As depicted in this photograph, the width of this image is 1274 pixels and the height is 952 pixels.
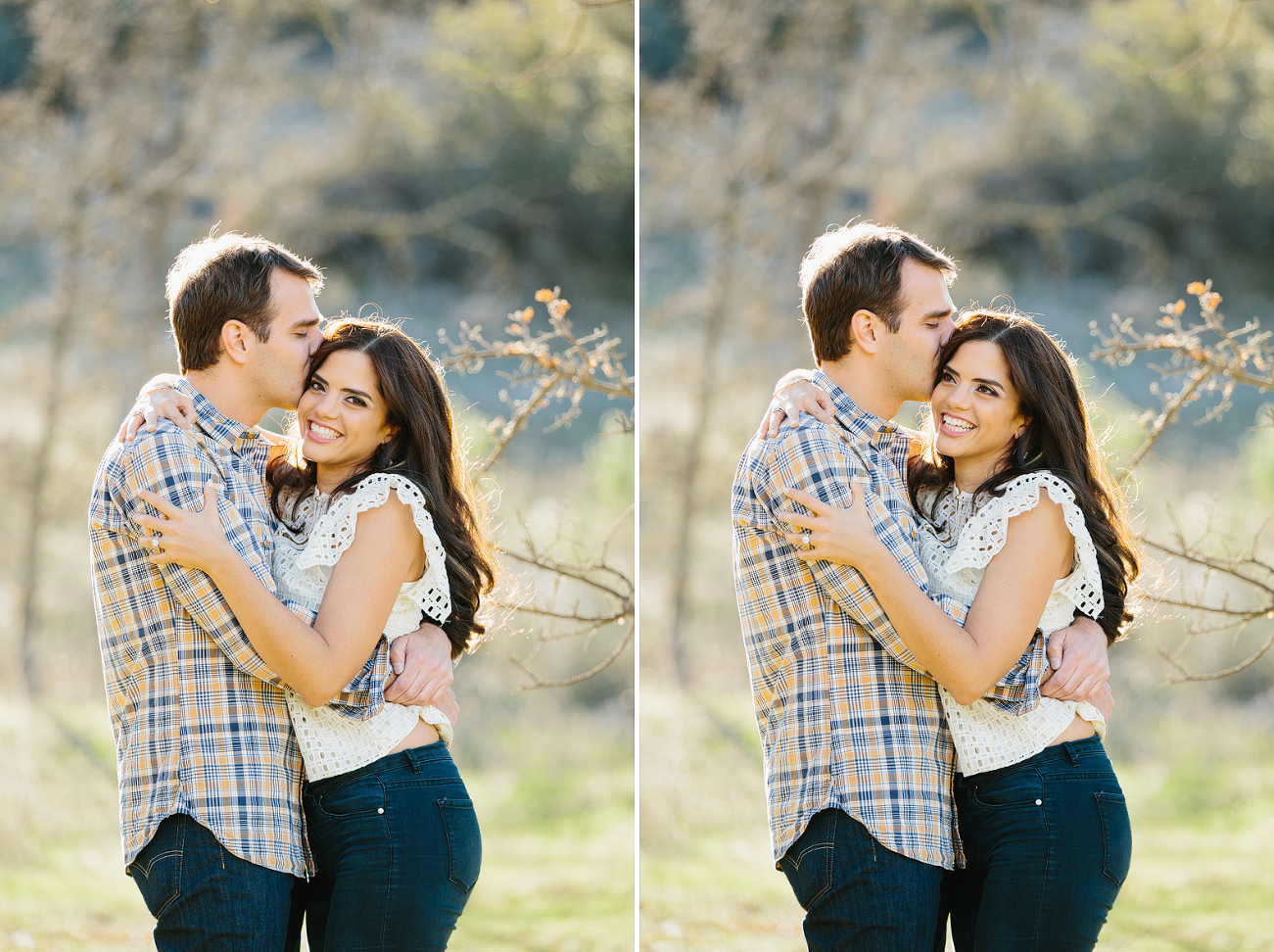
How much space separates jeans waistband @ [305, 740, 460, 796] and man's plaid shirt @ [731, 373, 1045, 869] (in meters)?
0.53

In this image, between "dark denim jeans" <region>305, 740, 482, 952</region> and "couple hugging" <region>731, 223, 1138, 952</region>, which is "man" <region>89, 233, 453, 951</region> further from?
"couple hugging" <region>731, 223, 1138, 952</region>

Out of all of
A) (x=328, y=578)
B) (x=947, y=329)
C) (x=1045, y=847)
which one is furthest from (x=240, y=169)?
(x=1045, y=847)

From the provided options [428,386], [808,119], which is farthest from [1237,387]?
[428,386]

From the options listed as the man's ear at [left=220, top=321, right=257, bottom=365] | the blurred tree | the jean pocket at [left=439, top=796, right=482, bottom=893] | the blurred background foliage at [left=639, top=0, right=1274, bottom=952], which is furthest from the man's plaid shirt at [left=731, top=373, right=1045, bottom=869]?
the blurred tree

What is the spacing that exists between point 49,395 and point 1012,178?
5258mm

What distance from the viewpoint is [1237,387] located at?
695 cm

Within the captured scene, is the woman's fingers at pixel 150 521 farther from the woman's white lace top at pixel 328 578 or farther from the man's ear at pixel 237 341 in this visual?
the man's ear at pixel 237 341

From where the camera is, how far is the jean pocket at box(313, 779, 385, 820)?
1788 mm

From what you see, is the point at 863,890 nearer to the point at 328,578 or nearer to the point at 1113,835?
the point at 1113,835

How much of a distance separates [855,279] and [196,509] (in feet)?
3.46

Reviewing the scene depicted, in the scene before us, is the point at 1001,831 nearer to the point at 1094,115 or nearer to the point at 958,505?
the point at 958,505

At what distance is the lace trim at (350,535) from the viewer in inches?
71.8

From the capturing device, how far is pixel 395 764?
185 cm

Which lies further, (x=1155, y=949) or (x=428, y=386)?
(x=1155, y=949)
